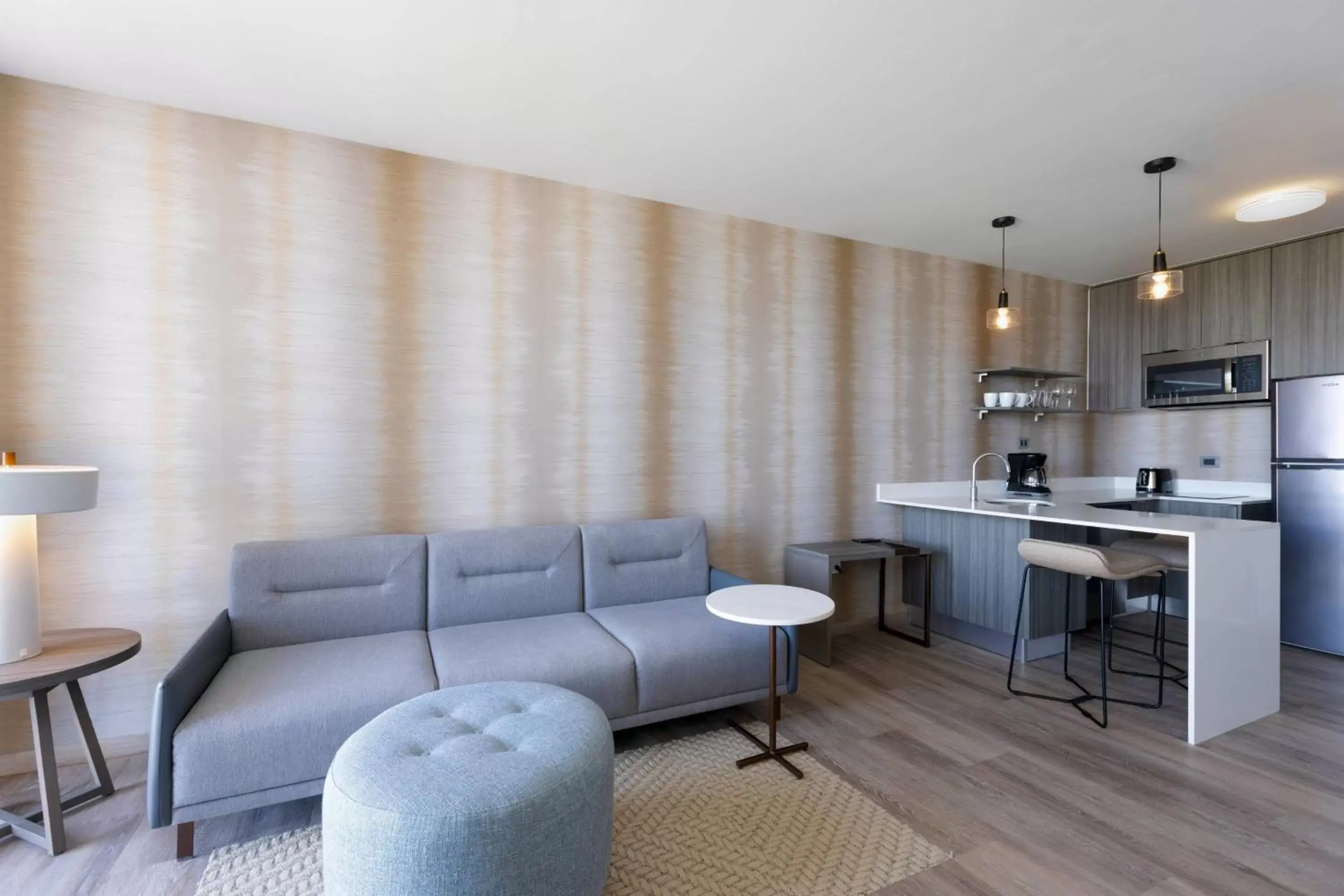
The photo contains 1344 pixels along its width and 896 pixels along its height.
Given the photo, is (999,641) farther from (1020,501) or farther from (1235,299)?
(1235,299)

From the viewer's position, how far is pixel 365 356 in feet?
9.18

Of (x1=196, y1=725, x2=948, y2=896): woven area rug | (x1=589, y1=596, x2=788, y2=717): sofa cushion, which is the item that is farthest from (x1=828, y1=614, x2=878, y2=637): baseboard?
(x1=196, y1=725, x2=948, y2=896): woven area rug

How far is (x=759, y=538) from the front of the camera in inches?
147

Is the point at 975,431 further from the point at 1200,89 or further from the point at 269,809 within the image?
the point at 269,809

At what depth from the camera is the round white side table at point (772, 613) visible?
224 centimetres

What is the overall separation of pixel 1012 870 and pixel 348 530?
2794mm

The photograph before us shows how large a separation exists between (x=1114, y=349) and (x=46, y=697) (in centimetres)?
645

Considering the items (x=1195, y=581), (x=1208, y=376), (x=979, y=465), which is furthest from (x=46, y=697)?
(x=1208, y=376)

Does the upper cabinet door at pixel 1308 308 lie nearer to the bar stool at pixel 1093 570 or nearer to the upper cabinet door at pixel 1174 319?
the upper cabinet door at pixel 1174 319

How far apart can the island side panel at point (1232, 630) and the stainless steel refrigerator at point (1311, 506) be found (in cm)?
122

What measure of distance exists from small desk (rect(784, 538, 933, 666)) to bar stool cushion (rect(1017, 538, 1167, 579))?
0.84 meters

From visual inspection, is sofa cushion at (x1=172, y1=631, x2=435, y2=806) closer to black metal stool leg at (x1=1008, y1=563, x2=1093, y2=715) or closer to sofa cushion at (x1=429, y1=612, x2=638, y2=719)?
sofa cushion at (x1=429, y1=612, x2=638, y2=719)

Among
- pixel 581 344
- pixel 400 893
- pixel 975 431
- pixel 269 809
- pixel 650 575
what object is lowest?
pixel 269 809

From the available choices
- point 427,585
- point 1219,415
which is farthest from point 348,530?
point 1219,415
